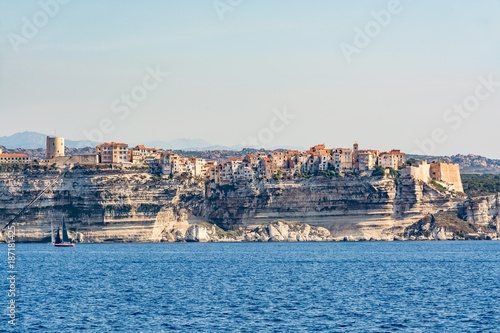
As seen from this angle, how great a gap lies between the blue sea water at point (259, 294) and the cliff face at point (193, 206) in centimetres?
3829

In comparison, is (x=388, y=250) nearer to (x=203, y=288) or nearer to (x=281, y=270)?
(x=281, y=270)

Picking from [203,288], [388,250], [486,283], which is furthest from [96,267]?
[388,250]

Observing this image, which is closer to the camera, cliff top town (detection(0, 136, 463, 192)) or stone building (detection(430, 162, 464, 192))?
cliff top town (detection(0, 136, 463, 192))

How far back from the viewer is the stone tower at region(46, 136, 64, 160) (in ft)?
447

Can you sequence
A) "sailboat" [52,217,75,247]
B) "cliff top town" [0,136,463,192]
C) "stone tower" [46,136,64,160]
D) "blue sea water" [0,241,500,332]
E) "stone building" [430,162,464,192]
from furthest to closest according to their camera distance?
"stone tower" [46,136,64,160] → "stone building" [430,162,464,192] → "cliff top town" [0,136,463,192] → "sailboat" [52,217,75,247] → "blue sea water" [0,241,500,332]

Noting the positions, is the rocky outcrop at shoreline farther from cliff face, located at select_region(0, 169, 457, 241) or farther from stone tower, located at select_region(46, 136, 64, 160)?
stone tower, located at select_region(46, 136, 64, 160)

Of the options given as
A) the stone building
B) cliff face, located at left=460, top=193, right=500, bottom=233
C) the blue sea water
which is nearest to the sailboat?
the blue sea water

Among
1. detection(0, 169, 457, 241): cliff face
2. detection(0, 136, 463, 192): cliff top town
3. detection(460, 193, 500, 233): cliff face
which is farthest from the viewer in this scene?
detection(0, 136, 463, 192): cliff top town

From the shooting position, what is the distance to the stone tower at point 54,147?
447ft

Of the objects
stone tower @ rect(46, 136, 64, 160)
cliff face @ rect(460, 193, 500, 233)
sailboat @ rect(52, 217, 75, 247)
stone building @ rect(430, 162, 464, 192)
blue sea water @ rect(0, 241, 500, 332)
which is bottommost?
blue sea water @ rect(0, 241, 500, 332)

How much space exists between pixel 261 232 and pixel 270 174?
29.4 feet

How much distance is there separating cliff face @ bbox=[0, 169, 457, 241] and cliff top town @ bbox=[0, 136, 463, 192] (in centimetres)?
261

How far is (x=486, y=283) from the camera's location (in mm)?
56500

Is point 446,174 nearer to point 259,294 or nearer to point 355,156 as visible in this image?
point 355,156
